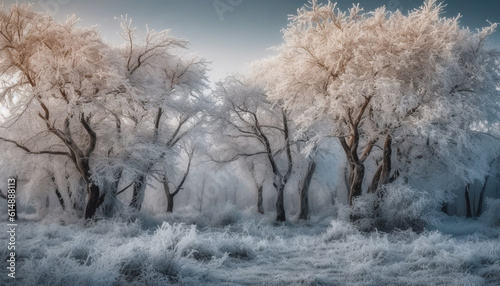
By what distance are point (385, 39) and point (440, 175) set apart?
292 inches

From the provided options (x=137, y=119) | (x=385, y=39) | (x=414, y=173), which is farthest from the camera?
(x=137, y=119)

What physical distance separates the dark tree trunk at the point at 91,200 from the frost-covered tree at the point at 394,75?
9611mm

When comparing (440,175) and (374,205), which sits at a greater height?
(440,175)

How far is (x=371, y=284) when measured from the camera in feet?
19.8

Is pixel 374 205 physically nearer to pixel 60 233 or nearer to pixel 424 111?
pixel 424 111

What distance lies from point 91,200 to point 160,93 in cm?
587

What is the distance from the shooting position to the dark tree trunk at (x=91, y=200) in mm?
14448

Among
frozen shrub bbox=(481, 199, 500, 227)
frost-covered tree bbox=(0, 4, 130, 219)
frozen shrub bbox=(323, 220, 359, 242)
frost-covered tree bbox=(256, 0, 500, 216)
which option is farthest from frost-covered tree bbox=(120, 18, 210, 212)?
frozen shrub bbox=(481, 199, 500, 227)

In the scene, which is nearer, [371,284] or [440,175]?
[371,284]

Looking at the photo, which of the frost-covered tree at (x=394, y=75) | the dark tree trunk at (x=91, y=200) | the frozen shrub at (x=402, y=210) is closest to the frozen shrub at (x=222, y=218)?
the dark tree trunk at (x=91, y=200)

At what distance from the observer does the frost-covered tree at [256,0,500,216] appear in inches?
478

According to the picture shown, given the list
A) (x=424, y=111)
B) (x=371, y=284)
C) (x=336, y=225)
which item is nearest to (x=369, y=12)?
(x=424, y=111)

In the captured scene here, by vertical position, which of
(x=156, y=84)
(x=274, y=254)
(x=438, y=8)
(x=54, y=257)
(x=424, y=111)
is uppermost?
(x=438, y=8)

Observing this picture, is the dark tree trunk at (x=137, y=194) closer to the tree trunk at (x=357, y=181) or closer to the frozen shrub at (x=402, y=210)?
the tree trunk at (x=357, y=181)
